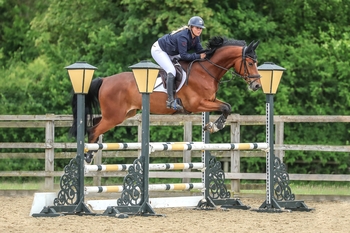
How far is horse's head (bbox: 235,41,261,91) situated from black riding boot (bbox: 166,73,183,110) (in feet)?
2.79

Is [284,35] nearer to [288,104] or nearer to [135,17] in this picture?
[288,104]

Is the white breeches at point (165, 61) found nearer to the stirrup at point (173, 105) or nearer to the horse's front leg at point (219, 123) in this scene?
the stirrup at point (173, 105)

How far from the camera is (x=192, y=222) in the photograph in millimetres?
8305

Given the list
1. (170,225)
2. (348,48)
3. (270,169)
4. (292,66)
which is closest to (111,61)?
(292,66)

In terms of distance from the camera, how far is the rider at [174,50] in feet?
31.5

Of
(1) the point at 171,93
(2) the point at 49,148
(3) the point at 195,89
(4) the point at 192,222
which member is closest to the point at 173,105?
(1) the point at 171,93

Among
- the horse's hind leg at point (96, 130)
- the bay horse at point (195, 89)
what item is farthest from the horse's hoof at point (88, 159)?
the horse's hind leg at point (96, 130)

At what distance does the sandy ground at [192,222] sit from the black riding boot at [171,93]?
130 centimetres

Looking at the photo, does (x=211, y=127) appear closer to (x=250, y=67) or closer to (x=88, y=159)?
(x=250, y=67)

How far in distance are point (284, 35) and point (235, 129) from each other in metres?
5.89

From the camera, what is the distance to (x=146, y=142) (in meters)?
8.70

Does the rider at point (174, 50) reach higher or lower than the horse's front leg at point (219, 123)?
higher

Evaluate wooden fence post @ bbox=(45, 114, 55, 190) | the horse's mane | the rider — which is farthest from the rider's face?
wooden fence post @ bbox=(45, 114, 55, 190)

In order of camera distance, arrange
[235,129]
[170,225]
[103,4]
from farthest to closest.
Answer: [103,4], [235,129], [170,225]
